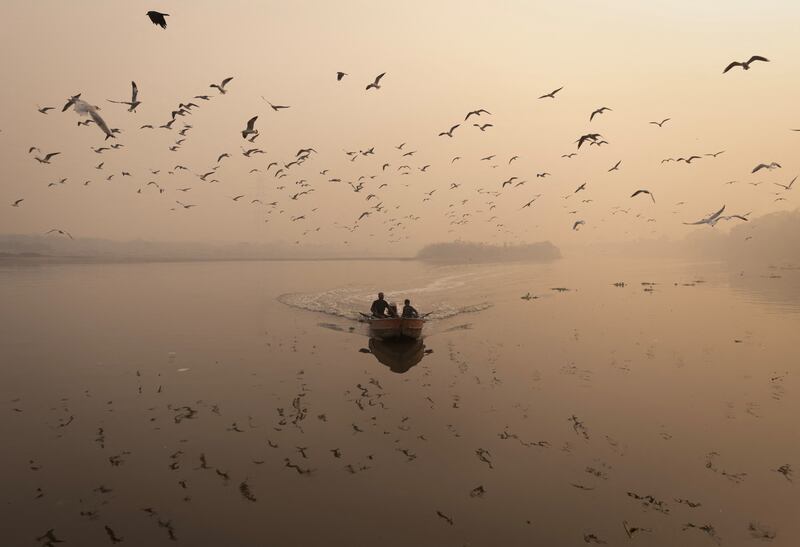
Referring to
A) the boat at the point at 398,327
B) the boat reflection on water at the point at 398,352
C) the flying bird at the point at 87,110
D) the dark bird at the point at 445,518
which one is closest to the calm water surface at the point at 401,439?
the dark bird at the point at 445,518

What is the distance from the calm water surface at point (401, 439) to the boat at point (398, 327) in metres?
1.04

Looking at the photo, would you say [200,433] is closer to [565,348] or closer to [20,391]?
[20,391]

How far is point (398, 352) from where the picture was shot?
2173 centimetres

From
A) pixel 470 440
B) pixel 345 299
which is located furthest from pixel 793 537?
pixel 345 299

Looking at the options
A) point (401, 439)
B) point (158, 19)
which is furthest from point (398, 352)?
point (158, 19)

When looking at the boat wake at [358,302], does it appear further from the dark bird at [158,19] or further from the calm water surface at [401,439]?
the dark bird at [158,19]

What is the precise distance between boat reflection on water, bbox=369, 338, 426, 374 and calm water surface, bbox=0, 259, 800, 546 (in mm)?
204

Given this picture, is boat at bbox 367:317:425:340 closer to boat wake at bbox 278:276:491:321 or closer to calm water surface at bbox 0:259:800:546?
calm water surface at bbox 0:259:800:546

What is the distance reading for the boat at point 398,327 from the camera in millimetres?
22594

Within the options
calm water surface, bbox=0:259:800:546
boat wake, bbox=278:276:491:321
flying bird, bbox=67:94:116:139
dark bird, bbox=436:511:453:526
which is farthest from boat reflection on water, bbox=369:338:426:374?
flying bird, bbox=67:94:116:139

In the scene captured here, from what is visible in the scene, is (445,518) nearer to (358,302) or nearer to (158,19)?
(158,19)

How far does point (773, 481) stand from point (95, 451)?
1523cm

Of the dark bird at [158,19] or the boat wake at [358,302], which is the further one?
the boat wake at [358,302]

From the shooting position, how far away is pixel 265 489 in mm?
9336
